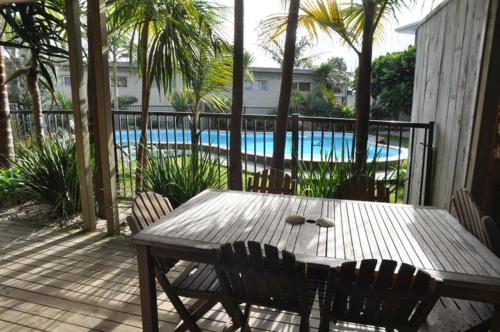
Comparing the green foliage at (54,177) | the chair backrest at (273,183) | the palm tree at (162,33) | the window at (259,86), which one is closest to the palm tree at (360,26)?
the chair backrest at (273,183)

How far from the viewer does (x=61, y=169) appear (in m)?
3.80

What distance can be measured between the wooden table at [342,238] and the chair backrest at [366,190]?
1.23 feet

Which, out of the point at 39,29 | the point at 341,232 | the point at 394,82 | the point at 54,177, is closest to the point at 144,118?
the point at 54,177

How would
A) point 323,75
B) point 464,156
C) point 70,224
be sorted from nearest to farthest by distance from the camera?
point 464,156, point 70,224, point 323,75

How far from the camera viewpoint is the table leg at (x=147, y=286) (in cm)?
172

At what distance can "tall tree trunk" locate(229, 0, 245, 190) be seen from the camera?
3074 mm

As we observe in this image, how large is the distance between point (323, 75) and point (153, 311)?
2118 cm

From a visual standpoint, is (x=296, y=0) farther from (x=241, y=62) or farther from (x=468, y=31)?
(x=468, y=31)

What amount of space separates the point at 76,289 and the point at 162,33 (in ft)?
8.53

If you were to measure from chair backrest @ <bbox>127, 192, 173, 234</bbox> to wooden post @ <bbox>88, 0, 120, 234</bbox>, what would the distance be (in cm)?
152

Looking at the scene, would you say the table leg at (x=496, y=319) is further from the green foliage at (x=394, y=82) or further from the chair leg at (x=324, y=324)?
the green foliage at (x=394, y=82)

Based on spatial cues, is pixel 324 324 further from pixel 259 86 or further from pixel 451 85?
pixel 259 86

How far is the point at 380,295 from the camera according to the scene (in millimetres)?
1284

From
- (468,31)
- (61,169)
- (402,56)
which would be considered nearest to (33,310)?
(61,169)
